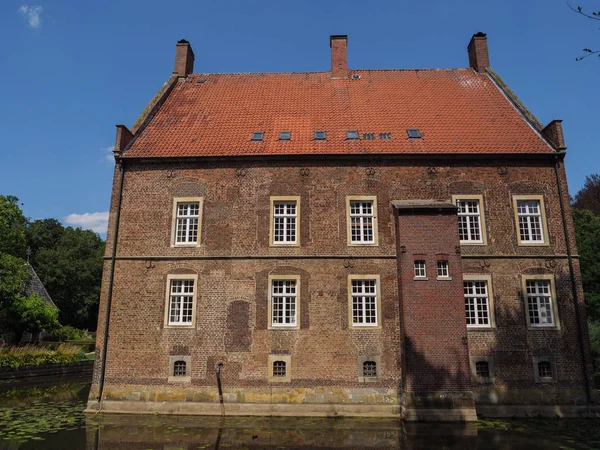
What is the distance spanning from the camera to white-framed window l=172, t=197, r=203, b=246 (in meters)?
17.1

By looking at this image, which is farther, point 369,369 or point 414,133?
point 414,133

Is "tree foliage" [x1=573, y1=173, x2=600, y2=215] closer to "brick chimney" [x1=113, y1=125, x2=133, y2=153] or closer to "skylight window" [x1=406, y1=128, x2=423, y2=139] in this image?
"skylight window" [x1=406, y1=128, x2=423, y2=139]

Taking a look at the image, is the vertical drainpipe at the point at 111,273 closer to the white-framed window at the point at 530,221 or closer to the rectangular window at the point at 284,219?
the rectangular window at the point at 284,219

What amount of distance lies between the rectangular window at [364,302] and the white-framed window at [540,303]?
5.90 metres

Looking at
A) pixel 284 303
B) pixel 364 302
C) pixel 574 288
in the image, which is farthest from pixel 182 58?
pixel 574 288

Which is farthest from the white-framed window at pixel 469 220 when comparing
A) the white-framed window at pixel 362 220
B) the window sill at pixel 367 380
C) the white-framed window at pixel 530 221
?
the window sill at pixel 367 380

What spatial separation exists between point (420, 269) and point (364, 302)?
2501mm

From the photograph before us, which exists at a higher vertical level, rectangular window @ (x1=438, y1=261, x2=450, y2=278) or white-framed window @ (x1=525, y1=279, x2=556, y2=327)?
rectangular window @ (x1=438, y1=261, x2=450, y2=278)

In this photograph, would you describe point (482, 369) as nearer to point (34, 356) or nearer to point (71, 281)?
point (34, 356)

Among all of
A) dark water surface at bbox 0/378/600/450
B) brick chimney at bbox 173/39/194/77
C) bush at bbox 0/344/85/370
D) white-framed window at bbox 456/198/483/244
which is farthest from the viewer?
brick chimney at bbox 173/39/194/77

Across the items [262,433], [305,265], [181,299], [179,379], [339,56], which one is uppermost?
[339,56]

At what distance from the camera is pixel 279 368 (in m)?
15.7

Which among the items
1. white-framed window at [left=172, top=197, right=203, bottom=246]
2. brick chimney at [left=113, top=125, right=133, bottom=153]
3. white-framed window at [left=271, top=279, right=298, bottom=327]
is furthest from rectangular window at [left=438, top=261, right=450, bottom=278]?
brick chimney at [left=113, top=125, right=133, bottom=153]

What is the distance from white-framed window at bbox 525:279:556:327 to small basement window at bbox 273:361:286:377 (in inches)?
375
